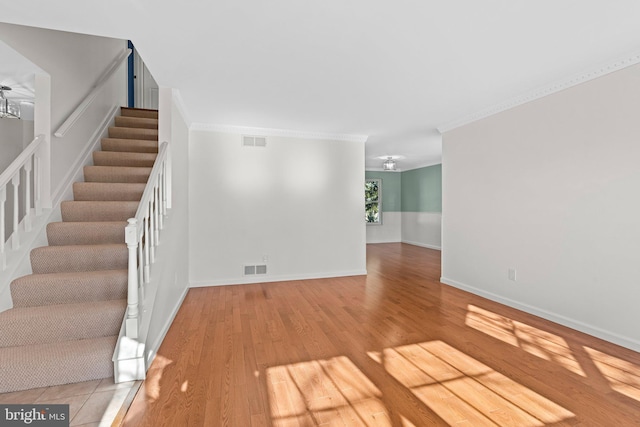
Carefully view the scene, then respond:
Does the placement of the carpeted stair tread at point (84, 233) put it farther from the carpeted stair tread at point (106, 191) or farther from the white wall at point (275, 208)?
the white wall at point (275, 208)

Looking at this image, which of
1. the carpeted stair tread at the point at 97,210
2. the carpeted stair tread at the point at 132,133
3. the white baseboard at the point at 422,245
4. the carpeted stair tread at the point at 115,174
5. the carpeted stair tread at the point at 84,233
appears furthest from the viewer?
the white baseboard at the point at 422,245

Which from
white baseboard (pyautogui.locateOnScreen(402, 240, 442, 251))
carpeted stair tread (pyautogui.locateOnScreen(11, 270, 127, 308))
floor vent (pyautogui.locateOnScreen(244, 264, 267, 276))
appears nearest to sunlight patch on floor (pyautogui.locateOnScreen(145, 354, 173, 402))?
carpeted stair tread (pyautogui.locateOnScreen(11, 270, 127, 308))

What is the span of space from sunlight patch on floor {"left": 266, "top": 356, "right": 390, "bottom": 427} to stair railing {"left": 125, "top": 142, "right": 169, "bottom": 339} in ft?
3.48

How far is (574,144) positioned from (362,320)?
2789 mm

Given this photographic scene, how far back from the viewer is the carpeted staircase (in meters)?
1.89

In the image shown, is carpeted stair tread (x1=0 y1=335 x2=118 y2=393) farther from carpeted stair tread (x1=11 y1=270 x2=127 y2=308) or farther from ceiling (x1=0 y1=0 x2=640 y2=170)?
ceiling (x1=0 y1=0 x2=640 y2=170)

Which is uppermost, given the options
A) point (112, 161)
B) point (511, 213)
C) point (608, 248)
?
point (112, 161)

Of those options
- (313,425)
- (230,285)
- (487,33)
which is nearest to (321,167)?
(230,285)

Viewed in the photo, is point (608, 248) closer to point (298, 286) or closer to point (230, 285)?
point (298, 286)

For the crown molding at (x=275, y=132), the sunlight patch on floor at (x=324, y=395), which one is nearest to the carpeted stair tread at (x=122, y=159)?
the crown molding at (x=275, y=132)

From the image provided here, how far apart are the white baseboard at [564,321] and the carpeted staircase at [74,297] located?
159 inches

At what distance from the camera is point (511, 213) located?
352cm

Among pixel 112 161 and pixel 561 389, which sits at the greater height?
pixel 112 161

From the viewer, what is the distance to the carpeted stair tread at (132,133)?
13.5 ft
